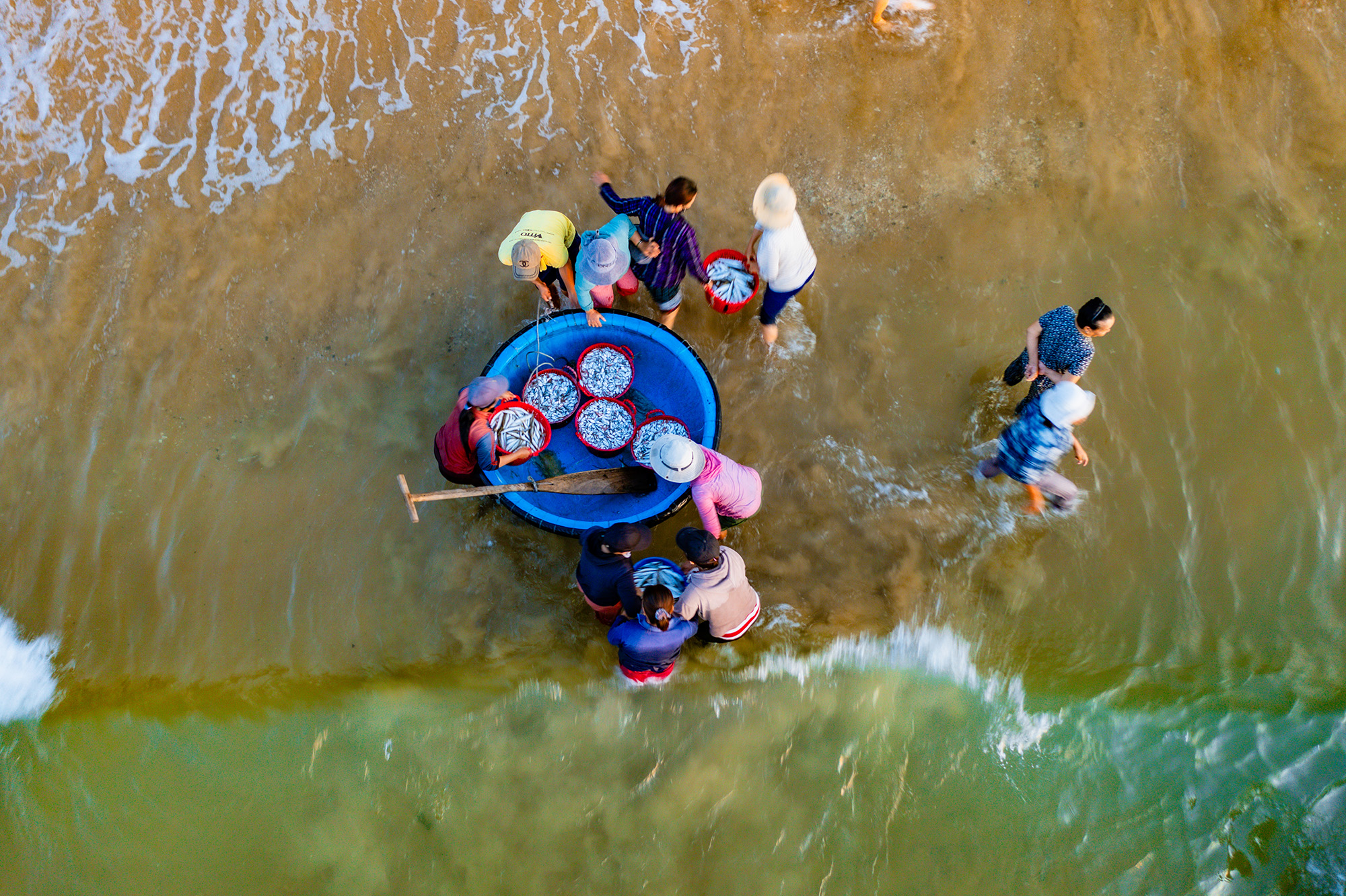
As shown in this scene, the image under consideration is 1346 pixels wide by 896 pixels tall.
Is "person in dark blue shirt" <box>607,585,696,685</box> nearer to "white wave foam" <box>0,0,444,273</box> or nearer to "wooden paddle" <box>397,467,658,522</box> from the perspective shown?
"wooden paddle" <box>397,467,658,522</box>

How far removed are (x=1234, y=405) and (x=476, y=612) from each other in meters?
4.88

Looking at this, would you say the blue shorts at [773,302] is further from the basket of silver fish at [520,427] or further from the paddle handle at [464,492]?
the paddle handle at [464,492]

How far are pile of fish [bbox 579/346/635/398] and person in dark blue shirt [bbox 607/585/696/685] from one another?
143 cm

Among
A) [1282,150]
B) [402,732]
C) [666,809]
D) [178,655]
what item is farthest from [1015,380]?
[178,655]

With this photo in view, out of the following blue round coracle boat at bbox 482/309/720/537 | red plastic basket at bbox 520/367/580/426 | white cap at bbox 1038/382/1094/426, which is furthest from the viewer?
red plastic basket at bbox 520/367/580/426

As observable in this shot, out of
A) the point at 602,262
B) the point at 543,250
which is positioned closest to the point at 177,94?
the point at 543,250

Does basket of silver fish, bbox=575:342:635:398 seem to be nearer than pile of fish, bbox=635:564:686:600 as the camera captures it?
No

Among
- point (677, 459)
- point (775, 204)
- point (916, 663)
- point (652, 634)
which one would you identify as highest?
point (775, 204)

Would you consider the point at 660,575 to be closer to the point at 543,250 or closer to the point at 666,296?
the point at 666,296

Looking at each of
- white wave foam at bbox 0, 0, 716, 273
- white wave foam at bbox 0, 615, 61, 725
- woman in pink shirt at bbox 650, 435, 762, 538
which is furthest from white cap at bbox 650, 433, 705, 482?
white wave foam at bbox 0, 615, 61, 725

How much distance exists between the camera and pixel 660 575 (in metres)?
3.33

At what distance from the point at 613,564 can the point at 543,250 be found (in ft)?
5.72

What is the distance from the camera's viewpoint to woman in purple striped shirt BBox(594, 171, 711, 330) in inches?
127

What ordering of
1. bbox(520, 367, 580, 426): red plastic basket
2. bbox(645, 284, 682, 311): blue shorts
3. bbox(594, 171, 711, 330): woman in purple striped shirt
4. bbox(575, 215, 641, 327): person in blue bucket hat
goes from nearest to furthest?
bbox(594, 171, 711, 330): woman in purple striped shirt → bbox(575, 215, 641, 327): person in blue bucket hat → bbox(645, 284, 682, 311): blue shorts → bbox(520, 367, 580, 426): red plastic basket
